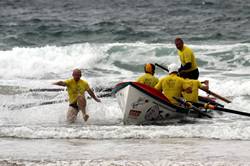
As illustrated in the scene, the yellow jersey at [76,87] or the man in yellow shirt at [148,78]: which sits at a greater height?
the man in yellow shirt at [148,78]

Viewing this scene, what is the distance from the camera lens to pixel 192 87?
12352 mm

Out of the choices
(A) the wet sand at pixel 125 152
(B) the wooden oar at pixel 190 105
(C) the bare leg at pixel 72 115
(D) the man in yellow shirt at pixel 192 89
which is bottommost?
(A) the wet sand at pixel 125 152

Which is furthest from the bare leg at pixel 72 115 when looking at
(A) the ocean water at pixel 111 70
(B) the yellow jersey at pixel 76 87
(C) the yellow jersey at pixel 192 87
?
(C) the yellow jersey at pixel 192 87

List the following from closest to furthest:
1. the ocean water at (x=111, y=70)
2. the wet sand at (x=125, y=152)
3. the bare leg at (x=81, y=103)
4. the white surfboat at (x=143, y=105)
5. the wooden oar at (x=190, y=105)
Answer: the wet sand at (x=125, y=152) < the ocean water at (x=111, y=70) < the white surfboat at (x=143, y=105) < the wooden oar at (x=190, y=105) < the bare leg at (x=81, y=103)

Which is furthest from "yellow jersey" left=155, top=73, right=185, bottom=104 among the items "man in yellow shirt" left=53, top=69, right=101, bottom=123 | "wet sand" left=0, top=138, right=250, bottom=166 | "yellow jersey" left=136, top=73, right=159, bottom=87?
"wet sand" left=0, top=138, right=250, bottom=166

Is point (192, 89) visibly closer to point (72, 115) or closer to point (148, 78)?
point (148, 78)

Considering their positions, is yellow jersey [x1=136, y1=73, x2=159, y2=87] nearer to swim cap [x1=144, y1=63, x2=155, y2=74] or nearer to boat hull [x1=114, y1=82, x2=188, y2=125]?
swim cap [x1=144, y1=63, x2=155, y2=74]

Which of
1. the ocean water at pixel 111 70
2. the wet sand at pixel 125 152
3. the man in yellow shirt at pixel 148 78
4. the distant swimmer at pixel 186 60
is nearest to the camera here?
the wet sand at pixel 125 152

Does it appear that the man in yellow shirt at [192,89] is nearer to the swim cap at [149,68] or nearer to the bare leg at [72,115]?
the swim cap at [149,68]

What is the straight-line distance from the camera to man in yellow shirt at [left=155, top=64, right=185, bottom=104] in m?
12.3

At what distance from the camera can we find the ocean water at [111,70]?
30.1 feet

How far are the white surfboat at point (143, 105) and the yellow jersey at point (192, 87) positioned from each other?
0.30 metres

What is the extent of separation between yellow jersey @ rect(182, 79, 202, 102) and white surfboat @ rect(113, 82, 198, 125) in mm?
296

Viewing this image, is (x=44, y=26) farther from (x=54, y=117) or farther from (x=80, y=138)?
(x=80, y=138)
